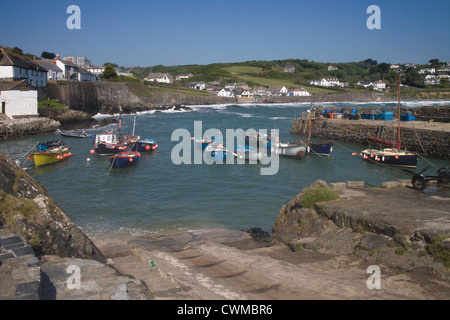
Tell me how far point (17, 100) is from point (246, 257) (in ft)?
145

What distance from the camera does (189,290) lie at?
7.18 metres

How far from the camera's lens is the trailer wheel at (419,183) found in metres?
14.7

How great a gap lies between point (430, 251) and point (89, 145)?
1319 inches

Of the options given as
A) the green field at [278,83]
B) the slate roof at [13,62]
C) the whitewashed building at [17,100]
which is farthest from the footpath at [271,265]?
the green field at [278,83]

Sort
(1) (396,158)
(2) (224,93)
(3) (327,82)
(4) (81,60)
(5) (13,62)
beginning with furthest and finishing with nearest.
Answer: (3) (327,82) → (2) (224,93) → (4) (81,60) → (5) (13,62) → (1) (396,158)

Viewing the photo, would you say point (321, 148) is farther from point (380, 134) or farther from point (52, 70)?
point (52, 70)

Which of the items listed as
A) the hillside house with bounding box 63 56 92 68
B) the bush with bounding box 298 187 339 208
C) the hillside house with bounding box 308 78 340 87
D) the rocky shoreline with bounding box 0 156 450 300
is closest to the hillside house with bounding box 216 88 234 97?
the hillside house with bounding box 63 56 92 68

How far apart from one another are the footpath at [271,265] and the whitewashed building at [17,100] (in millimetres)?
38684

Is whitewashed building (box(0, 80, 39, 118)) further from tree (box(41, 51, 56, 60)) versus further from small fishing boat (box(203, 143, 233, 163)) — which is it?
tree (box(41, 51, 56, 60))

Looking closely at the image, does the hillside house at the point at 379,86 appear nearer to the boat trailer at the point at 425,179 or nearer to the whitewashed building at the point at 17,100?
the whitewashed building at the point at 17,100

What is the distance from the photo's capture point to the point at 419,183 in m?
14.8

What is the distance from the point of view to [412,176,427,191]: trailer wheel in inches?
579

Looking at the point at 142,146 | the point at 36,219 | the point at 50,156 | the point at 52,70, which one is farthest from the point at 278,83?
the point at 36,219
